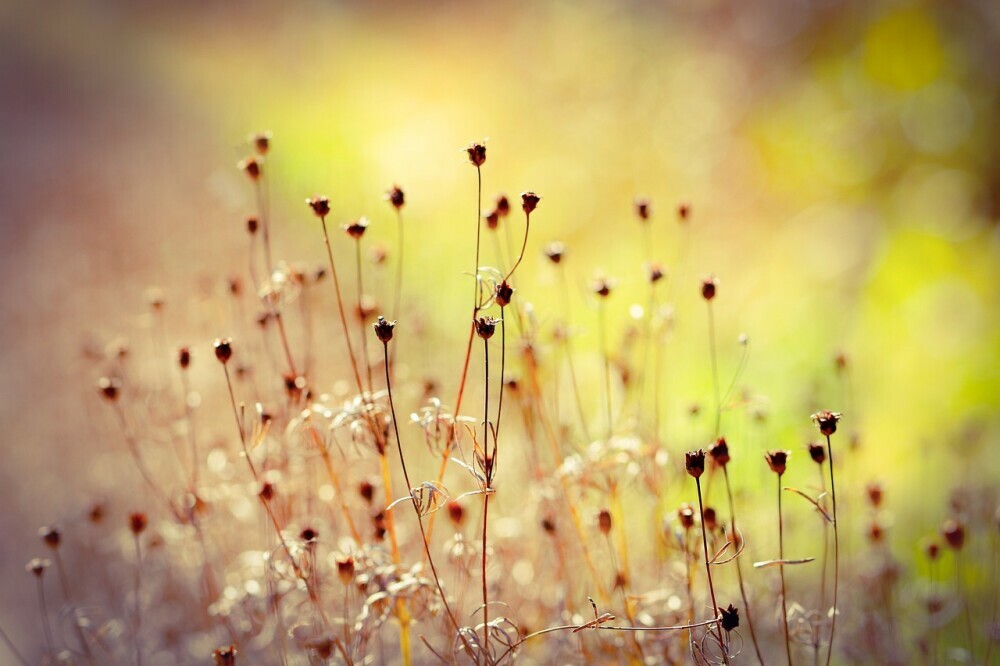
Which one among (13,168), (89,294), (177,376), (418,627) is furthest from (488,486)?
(13,168)

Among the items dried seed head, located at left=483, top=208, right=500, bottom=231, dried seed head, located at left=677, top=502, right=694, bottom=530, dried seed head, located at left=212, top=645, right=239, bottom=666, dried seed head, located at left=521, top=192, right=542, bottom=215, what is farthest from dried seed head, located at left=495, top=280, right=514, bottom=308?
dried seed head, located at left=212, top=645, right=239, bottom=666

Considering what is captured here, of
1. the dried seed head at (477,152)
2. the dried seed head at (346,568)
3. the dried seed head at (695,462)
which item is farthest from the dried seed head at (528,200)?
the dried seed head at (346,568)

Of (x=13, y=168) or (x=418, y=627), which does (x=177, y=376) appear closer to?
(x=418, y=627)

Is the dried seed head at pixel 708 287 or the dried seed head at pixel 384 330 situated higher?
the dried seed head at pixel 708 287

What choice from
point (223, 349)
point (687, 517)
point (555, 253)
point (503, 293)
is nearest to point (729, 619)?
point (687, 517)

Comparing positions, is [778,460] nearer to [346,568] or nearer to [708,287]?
[708,287]

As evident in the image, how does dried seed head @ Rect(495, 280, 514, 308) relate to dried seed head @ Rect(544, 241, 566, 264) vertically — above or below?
below

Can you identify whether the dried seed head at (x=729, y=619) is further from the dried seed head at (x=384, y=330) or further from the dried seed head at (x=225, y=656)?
the dried seed head at (x=225, y=656)

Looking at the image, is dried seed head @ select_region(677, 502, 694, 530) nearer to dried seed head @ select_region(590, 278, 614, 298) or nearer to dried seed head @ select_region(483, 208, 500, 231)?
dried seed head @ select_region(590, 278, 614, 298)
